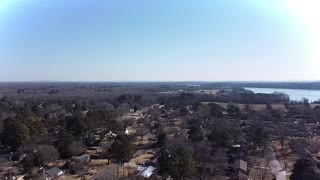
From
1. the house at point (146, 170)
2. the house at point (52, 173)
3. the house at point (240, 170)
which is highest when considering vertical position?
the house at point (240, 170)

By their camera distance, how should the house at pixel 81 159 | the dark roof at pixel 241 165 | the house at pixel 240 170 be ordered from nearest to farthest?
the house at pixel 240 170 < the dark roof at pixel 241 165 < the house at pixel 81 159

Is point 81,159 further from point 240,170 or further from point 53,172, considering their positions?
point 240,170

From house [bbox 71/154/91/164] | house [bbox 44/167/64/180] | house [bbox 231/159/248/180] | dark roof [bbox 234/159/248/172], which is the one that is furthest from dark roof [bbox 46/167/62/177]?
dark roof [bbox 234/159/248/172]

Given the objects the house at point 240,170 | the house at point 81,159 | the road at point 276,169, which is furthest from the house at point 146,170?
the road at point 276,169

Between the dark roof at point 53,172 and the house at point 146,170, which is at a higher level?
the house at point 146,170

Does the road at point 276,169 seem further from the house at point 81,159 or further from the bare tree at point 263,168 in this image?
the house at point 81,159

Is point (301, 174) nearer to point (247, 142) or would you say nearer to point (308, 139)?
point (247, 142)

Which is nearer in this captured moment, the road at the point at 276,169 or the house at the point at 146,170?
the house at the point at 146,170

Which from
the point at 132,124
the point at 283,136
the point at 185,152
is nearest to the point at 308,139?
the point at 283,136
